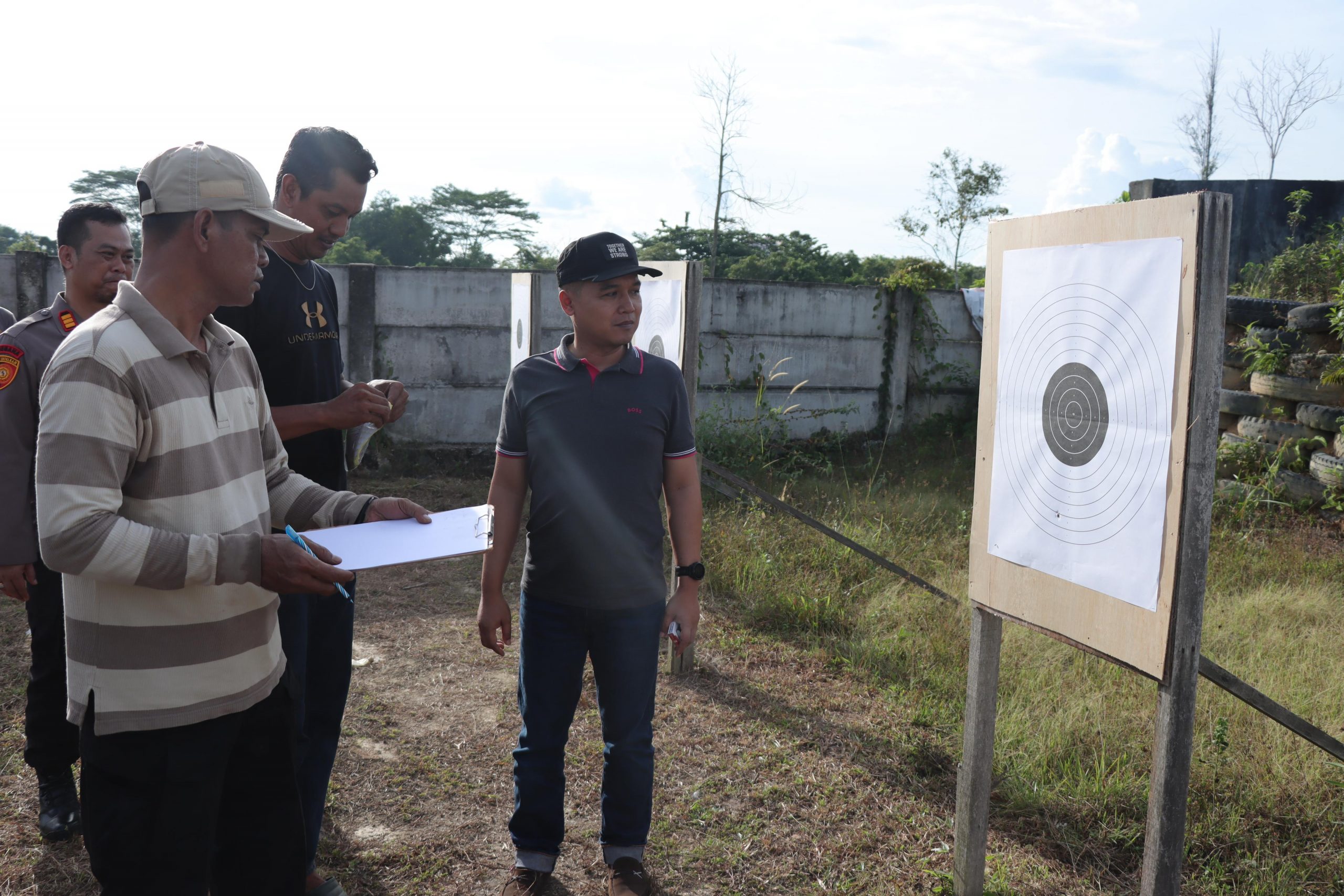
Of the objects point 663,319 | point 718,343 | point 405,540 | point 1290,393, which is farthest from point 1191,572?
point 718,343

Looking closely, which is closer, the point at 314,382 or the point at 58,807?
the point at 314,382

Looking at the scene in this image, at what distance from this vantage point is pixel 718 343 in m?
8.95

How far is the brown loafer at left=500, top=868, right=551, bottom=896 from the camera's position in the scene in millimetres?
2469

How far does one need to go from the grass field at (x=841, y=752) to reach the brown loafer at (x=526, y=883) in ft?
0.36

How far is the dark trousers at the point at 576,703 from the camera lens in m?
2.42

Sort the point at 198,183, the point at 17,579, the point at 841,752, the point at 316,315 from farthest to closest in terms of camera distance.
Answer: the point at 841,752, the point at 17,579, the point at 316,315, the point at 198,183

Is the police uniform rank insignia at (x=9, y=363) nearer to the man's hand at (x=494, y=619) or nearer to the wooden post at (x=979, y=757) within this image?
the man's hand at (x=494, y=619)

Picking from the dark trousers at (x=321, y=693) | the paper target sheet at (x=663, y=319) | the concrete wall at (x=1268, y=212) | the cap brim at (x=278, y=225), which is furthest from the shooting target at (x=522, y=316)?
the concrete wall at (x=1268, y=212)

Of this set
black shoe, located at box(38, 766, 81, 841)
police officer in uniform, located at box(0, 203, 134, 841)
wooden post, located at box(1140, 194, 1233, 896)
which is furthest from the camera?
black shoe, located at box(38, 766, 81, 841)

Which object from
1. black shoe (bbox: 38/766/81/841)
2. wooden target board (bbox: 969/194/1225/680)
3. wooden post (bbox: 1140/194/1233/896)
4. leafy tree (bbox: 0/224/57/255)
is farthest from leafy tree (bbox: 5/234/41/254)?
wooden post (bbox: 1140/194/1233/896)

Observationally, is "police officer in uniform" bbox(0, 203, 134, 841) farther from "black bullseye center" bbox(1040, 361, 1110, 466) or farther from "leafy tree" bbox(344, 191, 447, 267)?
"leafy tree" bbox(344, 191, 447, 267)

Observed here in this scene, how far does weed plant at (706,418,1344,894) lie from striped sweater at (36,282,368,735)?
2168 mm

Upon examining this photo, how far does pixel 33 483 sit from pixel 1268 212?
38.0 ft

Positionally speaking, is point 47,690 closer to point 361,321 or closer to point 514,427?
point 514,427
